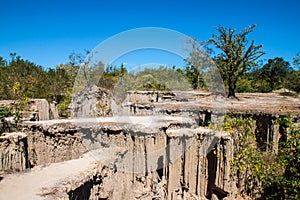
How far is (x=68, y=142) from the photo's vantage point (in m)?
8.07

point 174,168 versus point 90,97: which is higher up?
point 90,97

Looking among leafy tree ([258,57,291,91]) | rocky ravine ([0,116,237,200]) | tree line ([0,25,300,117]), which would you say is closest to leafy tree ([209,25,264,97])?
tree line ([0,25,300,117])

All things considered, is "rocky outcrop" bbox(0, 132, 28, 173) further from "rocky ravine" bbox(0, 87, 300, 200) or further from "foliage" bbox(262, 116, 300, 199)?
"foliage" bbox(262, 116, 300, 199)

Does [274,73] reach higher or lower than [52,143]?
higher

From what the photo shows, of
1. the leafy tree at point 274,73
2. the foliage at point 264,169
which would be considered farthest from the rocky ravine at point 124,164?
the leafy tree at point 274,73

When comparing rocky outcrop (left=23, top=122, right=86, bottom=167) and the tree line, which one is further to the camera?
the tree line

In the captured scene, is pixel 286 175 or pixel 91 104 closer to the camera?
pixel 286 175

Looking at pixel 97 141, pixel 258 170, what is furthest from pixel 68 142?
pixel 258 170

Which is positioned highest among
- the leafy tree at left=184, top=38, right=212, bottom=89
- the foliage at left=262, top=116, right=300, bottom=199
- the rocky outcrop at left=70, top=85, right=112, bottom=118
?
the leafy tree at left=184, top=38, right=212, bottom=89

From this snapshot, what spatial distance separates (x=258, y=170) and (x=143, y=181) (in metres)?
2.97

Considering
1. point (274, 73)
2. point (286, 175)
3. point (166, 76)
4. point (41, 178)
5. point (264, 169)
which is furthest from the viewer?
point (274, 73)

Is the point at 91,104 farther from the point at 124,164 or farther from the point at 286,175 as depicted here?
the point at 286,175

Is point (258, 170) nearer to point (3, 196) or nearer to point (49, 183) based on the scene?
point (49, 183)

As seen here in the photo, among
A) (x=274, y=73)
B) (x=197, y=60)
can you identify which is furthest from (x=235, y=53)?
(x=274, y=73)
